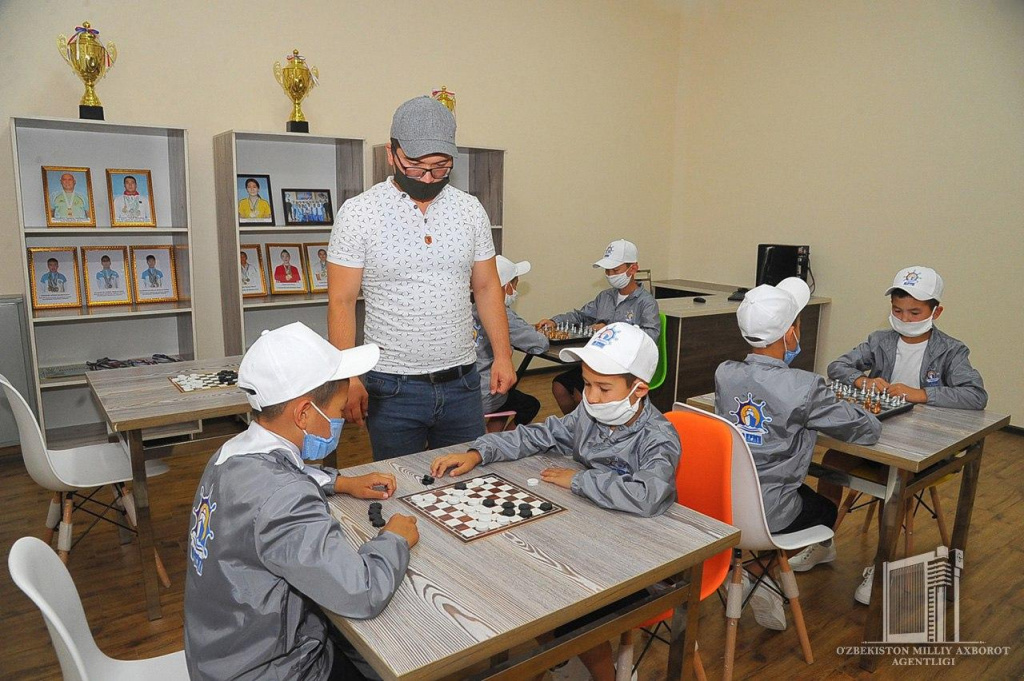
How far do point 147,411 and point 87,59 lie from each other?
240cm

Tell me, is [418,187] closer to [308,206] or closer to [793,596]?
[793,596]

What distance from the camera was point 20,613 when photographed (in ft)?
8.34

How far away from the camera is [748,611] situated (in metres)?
2.66

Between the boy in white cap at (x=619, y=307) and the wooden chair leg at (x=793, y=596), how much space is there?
80.9 inches

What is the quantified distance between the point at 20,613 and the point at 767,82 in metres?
6.14

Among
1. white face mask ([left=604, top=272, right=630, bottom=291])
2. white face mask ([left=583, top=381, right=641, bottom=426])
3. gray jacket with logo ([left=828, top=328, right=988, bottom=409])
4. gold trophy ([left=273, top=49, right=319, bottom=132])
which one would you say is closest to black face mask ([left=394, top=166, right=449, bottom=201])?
white face mask ([left=583, top=381, right=641, bottom=426])

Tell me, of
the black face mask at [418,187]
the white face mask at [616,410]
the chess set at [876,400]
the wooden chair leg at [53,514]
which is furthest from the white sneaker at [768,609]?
the wooden chair leg at [53,514]

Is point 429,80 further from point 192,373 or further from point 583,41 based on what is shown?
point 192,373

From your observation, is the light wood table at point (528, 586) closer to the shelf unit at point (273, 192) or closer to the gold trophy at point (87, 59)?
the shelf unit at point (273, 192)

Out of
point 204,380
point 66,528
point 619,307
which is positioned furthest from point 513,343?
point 66,528

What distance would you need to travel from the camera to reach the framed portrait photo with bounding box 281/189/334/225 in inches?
185

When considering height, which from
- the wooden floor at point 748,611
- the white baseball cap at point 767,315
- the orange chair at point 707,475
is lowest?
the wooden floor at point 748,611

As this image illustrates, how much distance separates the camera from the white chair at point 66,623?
1208 mm

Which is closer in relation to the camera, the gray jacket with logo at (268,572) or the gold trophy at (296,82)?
the gray jacket with logo at (268,572)
